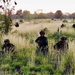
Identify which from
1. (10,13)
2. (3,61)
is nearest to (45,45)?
(3,61)

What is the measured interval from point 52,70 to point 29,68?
0.74 metres

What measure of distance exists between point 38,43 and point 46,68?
2939 mm

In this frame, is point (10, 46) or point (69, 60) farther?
point (10, 46)

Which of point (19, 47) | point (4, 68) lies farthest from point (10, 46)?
point (4, 68)

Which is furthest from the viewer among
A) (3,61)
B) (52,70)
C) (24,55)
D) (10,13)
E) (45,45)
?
(10,13)

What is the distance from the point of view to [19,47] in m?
12.5

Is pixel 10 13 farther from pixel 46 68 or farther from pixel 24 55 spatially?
pixel 46 68

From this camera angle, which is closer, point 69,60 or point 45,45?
point 69,60

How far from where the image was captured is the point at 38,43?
12.6 metres

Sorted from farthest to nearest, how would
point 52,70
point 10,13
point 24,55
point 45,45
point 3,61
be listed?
point 10,13 → point 45,45 → point 24,55 → point 3,61 → point 52,70

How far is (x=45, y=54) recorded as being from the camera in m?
11.2

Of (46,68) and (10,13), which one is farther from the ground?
(10,13)

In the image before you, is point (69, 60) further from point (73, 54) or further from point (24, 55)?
point (24, 55)

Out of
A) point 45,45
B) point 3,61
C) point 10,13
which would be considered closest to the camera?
point 3,61
